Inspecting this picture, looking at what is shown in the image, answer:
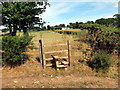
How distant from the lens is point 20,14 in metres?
6.45

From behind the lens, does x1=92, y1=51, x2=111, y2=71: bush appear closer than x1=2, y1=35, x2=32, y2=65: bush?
No

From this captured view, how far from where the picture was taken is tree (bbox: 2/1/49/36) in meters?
6.28

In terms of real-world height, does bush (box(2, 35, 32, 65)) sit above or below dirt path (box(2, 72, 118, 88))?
above

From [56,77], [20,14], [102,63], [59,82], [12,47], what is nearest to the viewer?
[59,82]

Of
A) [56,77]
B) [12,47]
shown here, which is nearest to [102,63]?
[56,77]

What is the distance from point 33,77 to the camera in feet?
16.8

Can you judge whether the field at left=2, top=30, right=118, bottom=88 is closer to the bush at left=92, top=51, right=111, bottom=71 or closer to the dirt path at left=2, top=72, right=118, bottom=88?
the dirt path at left=2, top=72, right=118, bottom=88

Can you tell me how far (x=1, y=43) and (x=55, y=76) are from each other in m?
2.60

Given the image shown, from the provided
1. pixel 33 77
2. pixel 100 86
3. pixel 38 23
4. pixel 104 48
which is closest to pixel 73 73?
pixel 100 86

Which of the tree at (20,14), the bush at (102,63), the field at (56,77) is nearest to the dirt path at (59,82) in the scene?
the field at (56,77)

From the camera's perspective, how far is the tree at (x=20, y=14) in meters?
6.28

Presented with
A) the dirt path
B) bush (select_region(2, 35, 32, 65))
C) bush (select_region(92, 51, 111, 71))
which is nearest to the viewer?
the dirt path

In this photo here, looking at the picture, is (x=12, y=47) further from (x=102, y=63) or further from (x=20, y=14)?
(x=102, y=63)

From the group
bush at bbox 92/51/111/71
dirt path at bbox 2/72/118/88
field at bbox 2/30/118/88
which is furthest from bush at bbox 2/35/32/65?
bush at bbox 92/51/111/71
